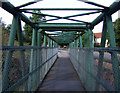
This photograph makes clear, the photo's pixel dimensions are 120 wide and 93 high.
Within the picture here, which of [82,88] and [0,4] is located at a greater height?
[0,4]

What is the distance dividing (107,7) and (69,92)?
331 cm

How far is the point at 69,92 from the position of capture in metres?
4.82

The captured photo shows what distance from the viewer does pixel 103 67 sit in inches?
106

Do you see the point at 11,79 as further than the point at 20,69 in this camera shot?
No

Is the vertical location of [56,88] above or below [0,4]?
below

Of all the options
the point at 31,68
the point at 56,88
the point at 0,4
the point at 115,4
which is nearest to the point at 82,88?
the point at 56,88

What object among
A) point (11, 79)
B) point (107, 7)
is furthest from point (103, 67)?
point (11, 79)

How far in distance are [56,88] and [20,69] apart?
2615 mm

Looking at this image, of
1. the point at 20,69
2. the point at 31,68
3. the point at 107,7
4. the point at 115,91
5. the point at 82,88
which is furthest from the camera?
the point at 82,88

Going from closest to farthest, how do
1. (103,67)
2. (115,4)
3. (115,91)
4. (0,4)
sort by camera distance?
(115,91) → (0,4) → (103,67) → (115,4)

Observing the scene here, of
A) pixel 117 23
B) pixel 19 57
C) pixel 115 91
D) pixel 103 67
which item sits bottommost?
pixel 115 91

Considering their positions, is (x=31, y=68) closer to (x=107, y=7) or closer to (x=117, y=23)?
(x=107, y=7)

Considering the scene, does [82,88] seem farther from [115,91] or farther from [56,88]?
[115,91]

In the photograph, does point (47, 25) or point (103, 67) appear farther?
point (47, 25)
